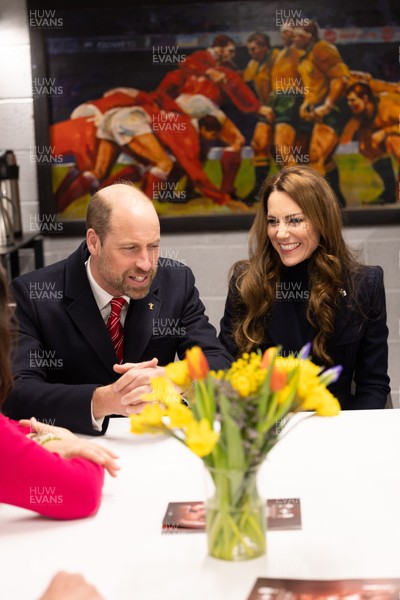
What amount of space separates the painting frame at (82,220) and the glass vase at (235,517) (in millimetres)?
2884

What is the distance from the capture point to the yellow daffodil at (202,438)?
4.44 feet

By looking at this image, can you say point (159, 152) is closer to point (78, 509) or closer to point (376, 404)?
point (376, 404)

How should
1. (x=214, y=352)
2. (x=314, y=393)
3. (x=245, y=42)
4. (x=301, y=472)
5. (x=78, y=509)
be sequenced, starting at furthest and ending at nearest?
1. (x=245, y=42)
2. (x=214, y=352)
3. (x=301, y=472)
4. (x=78, y=509)
5. (x=314, y=393)

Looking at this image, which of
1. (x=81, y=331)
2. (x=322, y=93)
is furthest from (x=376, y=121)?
(x=81, y=331)

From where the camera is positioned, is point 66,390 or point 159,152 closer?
point 66,390

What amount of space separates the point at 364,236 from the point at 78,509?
290 centimetres

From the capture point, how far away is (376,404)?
279cm

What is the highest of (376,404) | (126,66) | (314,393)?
(126,66)

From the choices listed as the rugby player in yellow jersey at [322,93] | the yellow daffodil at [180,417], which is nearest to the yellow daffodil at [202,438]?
the yellow daffodil at [180,417]

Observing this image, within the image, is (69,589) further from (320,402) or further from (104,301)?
(104,301)

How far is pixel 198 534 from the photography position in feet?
5.26

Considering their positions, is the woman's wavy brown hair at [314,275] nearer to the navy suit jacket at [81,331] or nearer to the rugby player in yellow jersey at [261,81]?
the navy suit jacket at [81,331]

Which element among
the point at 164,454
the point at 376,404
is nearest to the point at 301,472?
the point at 164,454

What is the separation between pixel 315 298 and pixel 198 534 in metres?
1.37
